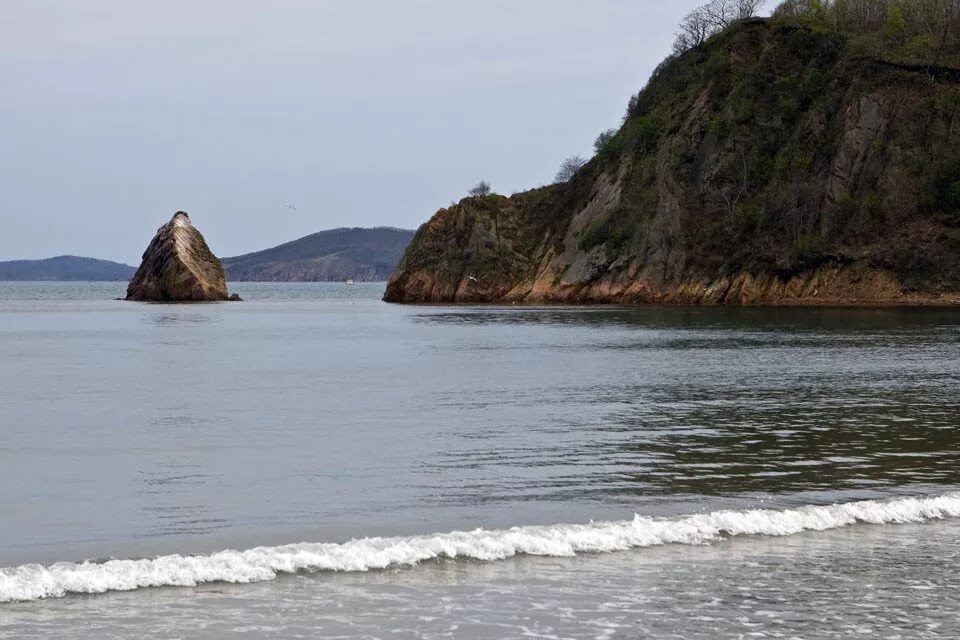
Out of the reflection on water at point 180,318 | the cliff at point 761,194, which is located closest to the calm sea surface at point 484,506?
the reflection on water at point 180,318

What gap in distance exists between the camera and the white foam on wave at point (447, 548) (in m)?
11.8

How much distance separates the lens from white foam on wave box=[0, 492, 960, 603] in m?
11.8

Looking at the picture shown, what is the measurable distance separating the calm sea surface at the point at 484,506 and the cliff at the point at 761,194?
198 feet

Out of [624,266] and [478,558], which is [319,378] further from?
[624,266]

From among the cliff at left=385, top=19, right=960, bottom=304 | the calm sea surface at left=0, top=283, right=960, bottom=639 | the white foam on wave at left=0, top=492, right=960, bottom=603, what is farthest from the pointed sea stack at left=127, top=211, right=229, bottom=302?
the white foam on wave at left=0, top=492, right=960, bottom=603

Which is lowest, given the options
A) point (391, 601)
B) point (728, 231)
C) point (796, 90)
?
point (391, 601)

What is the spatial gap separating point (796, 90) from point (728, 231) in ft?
58.6

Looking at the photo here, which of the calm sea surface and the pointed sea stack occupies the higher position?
the pointed sea stack

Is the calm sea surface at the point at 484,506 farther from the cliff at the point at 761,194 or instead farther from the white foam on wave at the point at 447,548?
the cliff at the point at 761,194

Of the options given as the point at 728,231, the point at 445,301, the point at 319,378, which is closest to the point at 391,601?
the point at 319,378

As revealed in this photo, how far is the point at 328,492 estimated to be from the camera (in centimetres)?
1697

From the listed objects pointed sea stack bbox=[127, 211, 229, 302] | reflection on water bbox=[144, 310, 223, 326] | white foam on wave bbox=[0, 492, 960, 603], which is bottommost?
white foam on wave bbox=[0, 492, 960, 603]

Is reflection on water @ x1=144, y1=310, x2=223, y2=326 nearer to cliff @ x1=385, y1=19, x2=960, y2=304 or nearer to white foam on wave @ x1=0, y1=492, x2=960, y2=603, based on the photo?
cliff @ x1=385, y1=19, x2=960, y2=304

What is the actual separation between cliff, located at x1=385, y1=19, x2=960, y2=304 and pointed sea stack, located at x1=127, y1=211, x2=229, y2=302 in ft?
104
